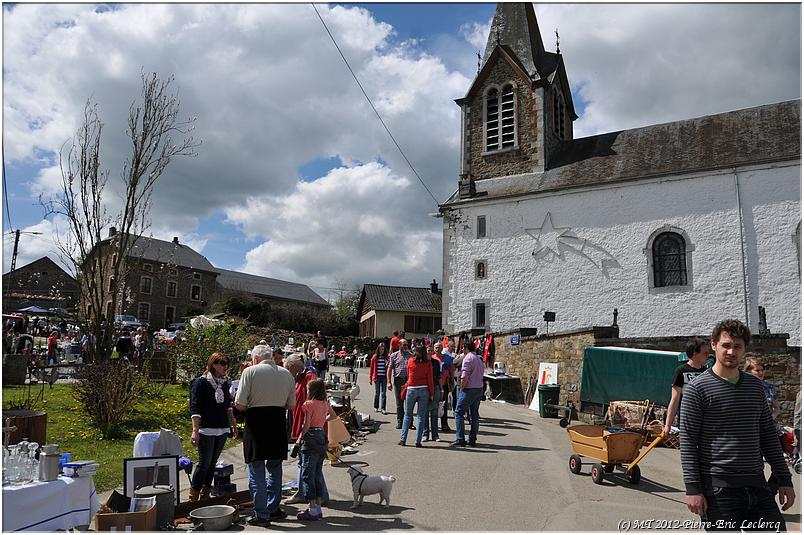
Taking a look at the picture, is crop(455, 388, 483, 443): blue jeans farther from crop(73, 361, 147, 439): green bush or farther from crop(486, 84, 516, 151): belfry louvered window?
crop(486, 84, 516, 151): belfry louvered window

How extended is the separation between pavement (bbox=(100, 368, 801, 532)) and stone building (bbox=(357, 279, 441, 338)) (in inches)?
1487

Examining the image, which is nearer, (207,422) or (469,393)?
(207,422)

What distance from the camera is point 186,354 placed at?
15.6m

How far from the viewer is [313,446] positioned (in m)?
6.12

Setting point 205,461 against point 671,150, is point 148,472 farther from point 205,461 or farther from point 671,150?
point 671,150

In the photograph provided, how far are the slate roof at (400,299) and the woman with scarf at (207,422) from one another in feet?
136

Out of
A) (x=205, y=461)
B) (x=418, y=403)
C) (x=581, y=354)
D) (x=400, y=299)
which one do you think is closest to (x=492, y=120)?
(x=581, y=354)

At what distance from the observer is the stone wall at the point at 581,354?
12.2 m

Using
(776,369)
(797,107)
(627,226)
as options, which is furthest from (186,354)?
(797,107)

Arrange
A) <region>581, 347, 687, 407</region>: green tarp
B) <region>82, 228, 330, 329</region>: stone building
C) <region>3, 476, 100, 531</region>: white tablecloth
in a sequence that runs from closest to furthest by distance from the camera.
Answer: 1. <region>3, 476, 100, 531</region>: white tablecloth
2. <region>581, 347, 687, 407</region>: green tarp
3. <region>82, 228, 330, 329</region>: stone building

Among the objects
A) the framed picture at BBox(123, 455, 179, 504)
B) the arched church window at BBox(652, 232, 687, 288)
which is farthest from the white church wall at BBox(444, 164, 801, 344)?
the framed picture at BBox(123, 455, 179, 504)

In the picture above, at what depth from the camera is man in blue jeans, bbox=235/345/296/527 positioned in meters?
5.50

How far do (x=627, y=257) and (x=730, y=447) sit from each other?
2077cm

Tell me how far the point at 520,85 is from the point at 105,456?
83.6 ft
